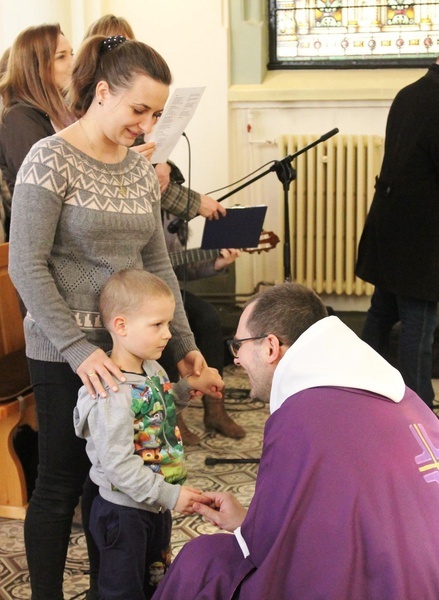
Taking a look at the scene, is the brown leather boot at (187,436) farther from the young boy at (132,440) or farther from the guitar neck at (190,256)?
the young boy at (132,440)

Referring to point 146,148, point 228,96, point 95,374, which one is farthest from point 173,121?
point 228,96

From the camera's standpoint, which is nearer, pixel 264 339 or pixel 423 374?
pixel 264 339

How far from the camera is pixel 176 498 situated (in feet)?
7.72

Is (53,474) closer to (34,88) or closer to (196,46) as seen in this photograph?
(34,88)

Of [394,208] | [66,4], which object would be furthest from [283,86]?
[394,208]

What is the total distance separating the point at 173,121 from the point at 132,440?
1.46m

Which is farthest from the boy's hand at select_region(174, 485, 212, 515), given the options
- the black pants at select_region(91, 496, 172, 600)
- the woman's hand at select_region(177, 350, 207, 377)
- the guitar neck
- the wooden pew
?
the guitar neck

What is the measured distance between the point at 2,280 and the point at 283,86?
2579mm

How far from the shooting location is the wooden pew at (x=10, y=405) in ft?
11.2

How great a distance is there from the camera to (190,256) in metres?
4.29

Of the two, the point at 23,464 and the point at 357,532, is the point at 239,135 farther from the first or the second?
the point at 357,532

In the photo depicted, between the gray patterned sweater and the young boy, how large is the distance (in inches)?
2.4

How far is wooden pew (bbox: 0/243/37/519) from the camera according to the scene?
11.2 feet

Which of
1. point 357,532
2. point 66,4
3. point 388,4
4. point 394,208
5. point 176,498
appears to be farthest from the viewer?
point 388,4
